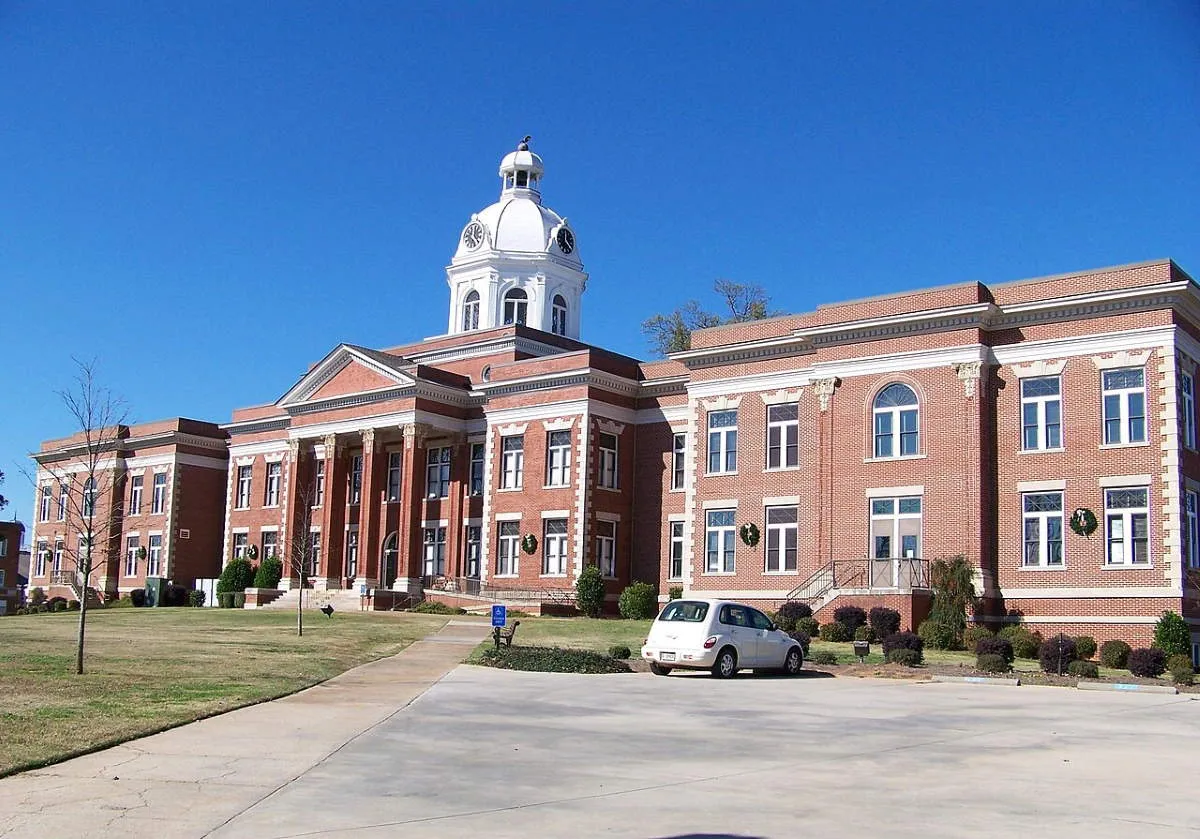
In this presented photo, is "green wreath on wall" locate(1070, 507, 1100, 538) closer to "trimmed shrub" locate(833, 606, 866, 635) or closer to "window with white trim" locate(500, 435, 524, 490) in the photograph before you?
"trimmed shrub" locate(833, 606, 866, 635)

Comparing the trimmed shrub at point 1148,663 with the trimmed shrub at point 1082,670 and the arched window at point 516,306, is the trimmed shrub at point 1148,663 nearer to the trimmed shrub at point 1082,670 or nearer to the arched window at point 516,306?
the trimmed shrub at point 1082,670


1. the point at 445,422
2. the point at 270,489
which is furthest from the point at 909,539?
the point at 270,489

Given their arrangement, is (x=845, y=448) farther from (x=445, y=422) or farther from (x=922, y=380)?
(x=445, y=422)

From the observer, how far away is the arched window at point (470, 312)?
67.6m

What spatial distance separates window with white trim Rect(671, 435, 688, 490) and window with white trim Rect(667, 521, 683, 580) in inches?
68.1

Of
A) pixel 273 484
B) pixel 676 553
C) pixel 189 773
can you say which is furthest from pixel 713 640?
pixel 273 484

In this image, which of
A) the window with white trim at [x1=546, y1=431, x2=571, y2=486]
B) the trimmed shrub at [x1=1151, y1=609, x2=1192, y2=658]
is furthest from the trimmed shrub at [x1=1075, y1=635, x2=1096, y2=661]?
the window with white trim at [x1=546, y1=431, x2=571, y2=486]

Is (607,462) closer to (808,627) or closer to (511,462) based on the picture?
(511,462)

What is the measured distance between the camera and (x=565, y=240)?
68562mm

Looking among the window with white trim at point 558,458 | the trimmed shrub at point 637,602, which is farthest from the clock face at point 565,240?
the trimmed shrub at point 637,602

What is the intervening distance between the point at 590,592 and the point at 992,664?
2394 cm

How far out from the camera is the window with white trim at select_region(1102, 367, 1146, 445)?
37594 mm

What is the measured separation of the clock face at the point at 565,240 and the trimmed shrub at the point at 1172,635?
41018 millimetres

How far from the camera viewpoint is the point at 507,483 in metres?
56.3
